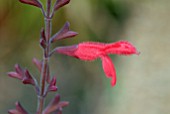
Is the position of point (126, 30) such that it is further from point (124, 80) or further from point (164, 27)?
point (124, 80)

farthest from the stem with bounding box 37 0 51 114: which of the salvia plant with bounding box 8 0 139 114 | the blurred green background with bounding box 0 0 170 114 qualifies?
the blurred green background with bounding box 0 0 170 114

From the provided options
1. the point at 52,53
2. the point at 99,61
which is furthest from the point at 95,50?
the point at 99,61

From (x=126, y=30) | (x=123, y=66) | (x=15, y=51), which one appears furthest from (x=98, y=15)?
(x=15, y=51)

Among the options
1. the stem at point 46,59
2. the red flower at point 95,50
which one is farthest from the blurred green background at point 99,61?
the stem at point 46,59

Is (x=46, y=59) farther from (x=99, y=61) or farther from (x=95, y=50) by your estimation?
(x=99, y=61)

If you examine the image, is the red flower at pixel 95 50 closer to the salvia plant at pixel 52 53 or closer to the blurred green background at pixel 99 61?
the salvia plant at pixel 52 53

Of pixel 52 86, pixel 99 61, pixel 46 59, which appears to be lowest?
pixel 52 86
